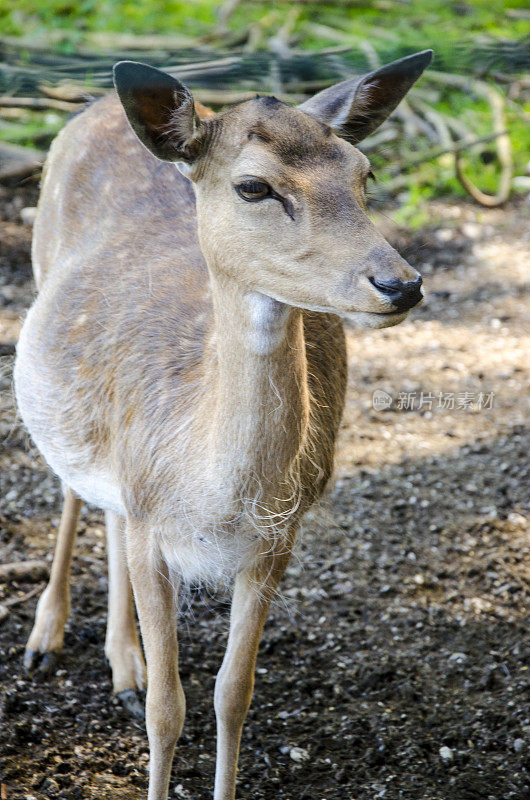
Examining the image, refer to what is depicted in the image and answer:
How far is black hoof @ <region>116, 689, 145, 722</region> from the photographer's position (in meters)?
3.59

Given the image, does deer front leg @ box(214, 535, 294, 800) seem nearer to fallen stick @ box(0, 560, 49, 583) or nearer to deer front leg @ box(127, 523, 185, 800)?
deer front leg @ box(127, 523, 185, 800)

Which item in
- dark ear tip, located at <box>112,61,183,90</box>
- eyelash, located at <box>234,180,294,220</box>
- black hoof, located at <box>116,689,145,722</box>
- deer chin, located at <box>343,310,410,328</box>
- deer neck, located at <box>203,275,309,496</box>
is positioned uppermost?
dark ear tip, located at <box>112,61,183,90</box>

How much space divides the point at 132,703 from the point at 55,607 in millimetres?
544

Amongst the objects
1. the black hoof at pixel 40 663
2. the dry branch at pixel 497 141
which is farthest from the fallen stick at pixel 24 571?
the dry branch at pixel 497 141

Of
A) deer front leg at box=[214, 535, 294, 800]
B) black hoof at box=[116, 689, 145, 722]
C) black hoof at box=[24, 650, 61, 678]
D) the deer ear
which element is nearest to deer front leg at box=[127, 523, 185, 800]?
deer front leg at box=[214, 535, 294, 800]

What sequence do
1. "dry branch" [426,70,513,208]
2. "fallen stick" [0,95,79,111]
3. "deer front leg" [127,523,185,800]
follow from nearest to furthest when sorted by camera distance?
"deer front leg" [127,523,185,800] < "fallen stick" [0,95,79,111] < "dry branch" [426,70,513,208]

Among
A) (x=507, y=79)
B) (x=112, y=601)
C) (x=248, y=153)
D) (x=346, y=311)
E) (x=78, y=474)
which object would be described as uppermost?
(x=248, y=153)

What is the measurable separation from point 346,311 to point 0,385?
12.7 feet

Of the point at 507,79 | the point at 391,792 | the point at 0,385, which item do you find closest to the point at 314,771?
the point at 391,792

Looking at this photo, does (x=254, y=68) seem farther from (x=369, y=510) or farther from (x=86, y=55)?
(x=369, y=510)

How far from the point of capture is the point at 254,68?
3.18m

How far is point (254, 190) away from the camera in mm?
2246

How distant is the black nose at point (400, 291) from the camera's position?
2006 millimetres

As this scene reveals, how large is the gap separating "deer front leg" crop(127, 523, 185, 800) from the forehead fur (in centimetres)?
124
